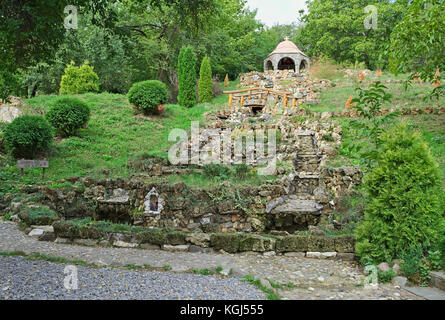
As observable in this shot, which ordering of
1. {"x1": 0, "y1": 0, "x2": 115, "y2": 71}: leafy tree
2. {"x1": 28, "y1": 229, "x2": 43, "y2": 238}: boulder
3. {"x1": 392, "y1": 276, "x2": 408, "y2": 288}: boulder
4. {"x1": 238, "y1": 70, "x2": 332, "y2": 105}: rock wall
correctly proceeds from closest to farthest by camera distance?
{"x1": 392, "y1": 276, "x2": 408, "y2": 288}: boulder
{"x1": 0, "y1": 0, "x2": 115, "y2": 71}: leafy tree
{"x1": 28, "y1": 229, "x2": 43, "y2": 238}: boulder
{"x1": 238, "y1": 70, "x2": 332, "y2": 105}: rock wall

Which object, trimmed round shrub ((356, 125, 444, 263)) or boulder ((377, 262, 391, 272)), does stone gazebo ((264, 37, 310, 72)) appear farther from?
boulder ((377, 262, 391, 272))

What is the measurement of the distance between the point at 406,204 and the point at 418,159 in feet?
2.08

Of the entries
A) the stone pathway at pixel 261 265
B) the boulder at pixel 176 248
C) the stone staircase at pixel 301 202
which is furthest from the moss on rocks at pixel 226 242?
the stone staircase at pixel 301 202

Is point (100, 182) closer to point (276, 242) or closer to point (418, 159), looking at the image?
point (276, 242)

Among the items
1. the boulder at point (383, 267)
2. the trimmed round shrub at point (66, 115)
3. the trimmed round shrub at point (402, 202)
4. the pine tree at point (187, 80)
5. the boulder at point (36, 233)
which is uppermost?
the pine tree at point (187, 80)

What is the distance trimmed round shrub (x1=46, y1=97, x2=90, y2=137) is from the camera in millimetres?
12961

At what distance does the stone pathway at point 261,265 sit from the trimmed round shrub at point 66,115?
800cm

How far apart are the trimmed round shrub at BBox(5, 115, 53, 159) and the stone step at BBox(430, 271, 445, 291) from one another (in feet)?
36.3

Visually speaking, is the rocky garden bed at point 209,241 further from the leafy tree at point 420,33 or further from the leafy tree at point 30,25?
the leafy tree at point 420,33

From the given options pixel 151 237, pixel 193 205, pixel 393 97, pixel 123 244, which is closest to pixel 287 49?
pixel 393 97

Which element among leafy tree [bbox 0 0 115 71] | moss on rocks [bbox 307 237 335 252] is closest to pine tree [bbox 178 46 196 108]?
leafy tree [bbox 0 0 115 71]

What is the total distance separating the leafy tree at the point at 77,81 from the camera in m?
20.6
